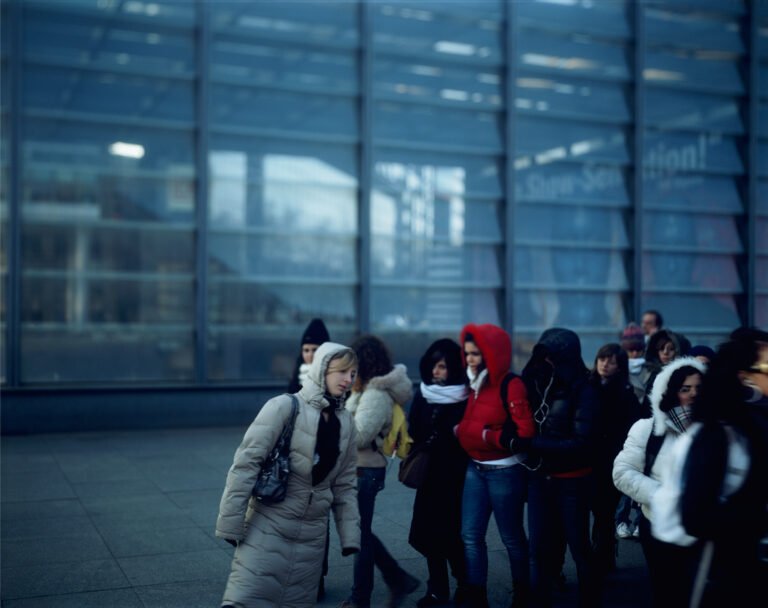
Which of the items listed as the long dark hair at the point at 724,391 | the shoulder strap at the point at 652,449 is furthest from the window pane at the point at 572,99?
the long dark hair at the point at 724,391

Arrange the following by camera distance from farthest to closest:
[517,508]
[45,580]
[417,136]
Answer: [417,136]
[45,580]
[517,508]

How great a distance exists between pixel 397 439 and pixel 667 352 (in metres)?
3.02

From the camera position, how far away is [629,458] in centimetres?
500

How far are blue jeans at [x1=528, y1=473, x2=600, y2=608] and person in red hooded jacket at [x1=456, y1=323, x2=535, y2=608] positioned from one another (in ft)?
0.37

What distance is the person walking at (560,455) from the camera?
235 inches

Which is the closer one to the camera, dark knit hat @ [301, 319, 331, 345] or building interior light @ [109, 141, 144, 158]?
dark knit hat @ [301, 319, 331, 345]

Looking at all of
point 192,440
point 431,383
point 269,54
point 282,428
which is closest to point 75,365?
point 192,440

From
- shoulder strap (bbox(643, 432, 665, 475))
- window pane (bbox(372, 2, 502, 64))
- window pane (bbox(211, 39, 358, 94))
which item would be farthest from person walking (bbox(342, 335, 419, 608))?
window pane (bbox(372, 2, 502, 64))

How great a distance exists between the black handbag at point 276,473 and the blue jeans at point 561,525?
2.03m

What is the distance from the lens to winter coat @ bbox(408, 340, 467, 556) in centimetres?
630

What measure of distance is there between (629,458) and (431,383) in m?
1.73

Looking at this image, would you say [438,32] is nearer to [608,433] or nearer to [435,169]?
[435,169]

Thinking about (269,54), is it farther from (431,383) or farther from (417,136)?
(431,383)

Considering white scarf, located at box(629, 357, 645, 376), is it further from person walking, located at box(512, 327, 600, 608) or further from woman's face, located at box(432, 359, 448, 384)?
woman's face, located at box(432, 359, 448, 384)
